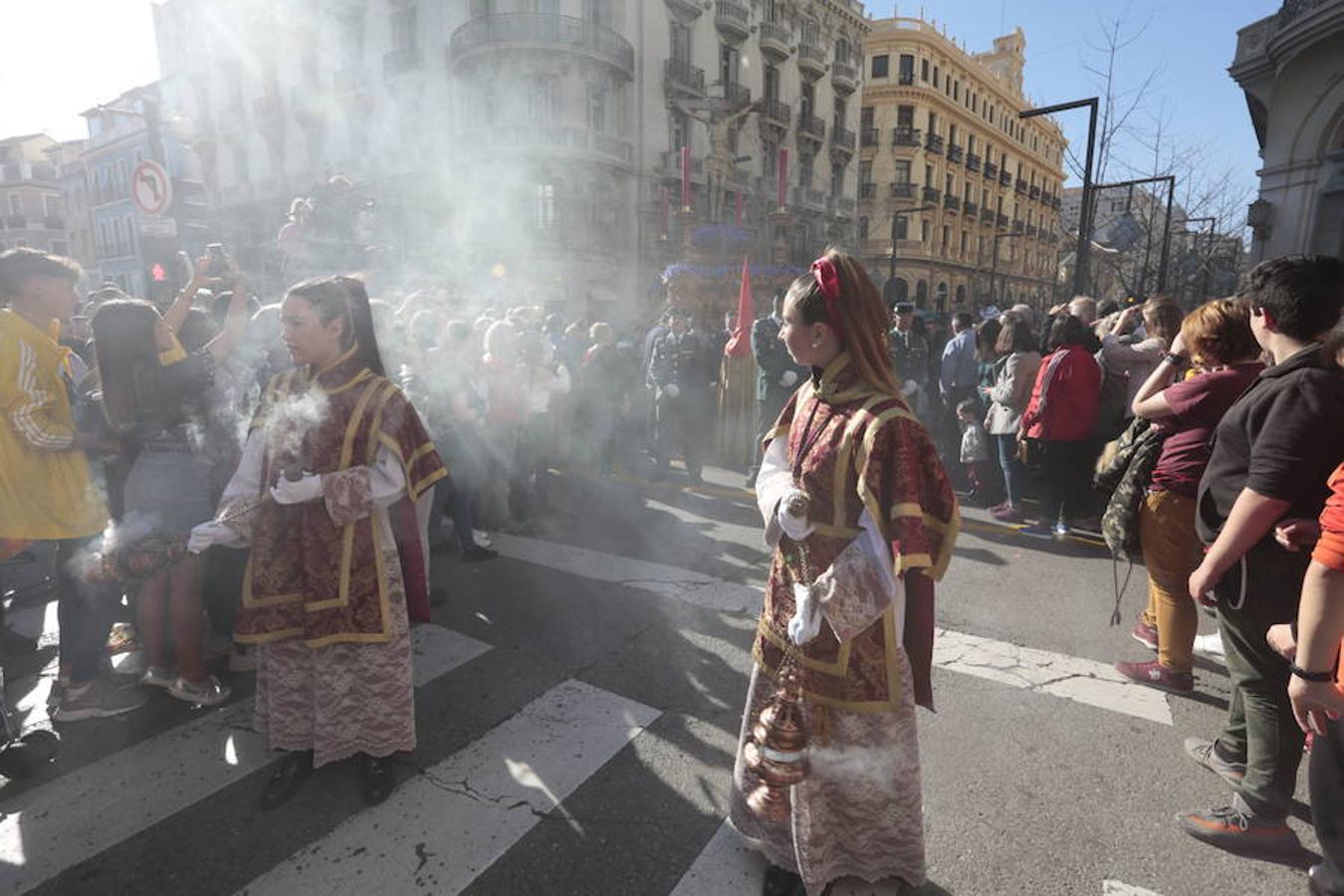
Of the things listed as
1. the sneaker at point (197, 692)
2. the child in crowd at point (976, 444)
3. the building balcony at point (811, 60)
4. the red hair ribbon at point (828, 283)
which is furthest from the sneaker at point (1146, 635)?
the building balcony at point (811, 60)

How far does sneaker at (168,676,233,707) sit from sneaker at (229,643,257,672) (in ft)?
0.89

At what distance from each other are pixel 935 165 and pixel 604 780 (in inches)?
1908

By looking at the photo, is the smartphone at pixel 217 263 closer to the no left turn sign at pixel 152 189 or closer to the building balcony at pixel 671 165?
the no left turn sign at pixel 152 189

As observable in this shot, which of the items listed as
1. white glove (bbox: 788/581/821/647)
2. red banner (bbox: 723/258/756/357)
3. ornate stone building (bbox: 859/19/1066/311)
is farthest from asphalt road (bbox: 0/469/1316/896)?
ornate stone building (bbox: 859/19/1066/311)

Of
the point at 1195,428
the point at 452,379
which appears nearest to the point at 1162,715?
the point at 1195,428

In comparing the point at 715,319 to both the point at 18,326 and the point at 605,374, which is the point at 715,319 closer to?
the point at 605,374

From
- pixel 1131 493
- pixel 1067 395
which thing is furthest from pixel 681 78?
pixel 1131 493

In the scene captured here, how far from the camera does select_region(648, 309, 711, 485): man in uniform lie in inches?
314

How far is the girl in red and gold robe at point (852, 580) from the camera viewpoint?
1916mm

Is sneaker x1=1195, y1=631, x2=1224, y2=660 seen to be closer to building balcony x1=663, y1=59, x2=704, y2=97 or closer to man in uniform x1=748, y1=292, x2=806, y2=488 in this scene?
man in uniform x1=748, y1=292, x2=806, y2=488

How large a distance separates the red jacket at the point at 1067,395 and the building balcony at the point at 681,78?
25.1 meters

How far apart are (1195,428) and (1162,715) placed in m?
1.33

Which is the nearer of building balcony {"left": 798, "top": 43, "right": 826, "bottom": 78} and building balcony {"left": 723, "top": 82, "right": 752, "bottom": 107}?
building balcony {"left": 723, "top": 82, "right": 752, "bottom": 107}

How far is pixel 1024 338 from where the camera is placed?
6398 millimetres
